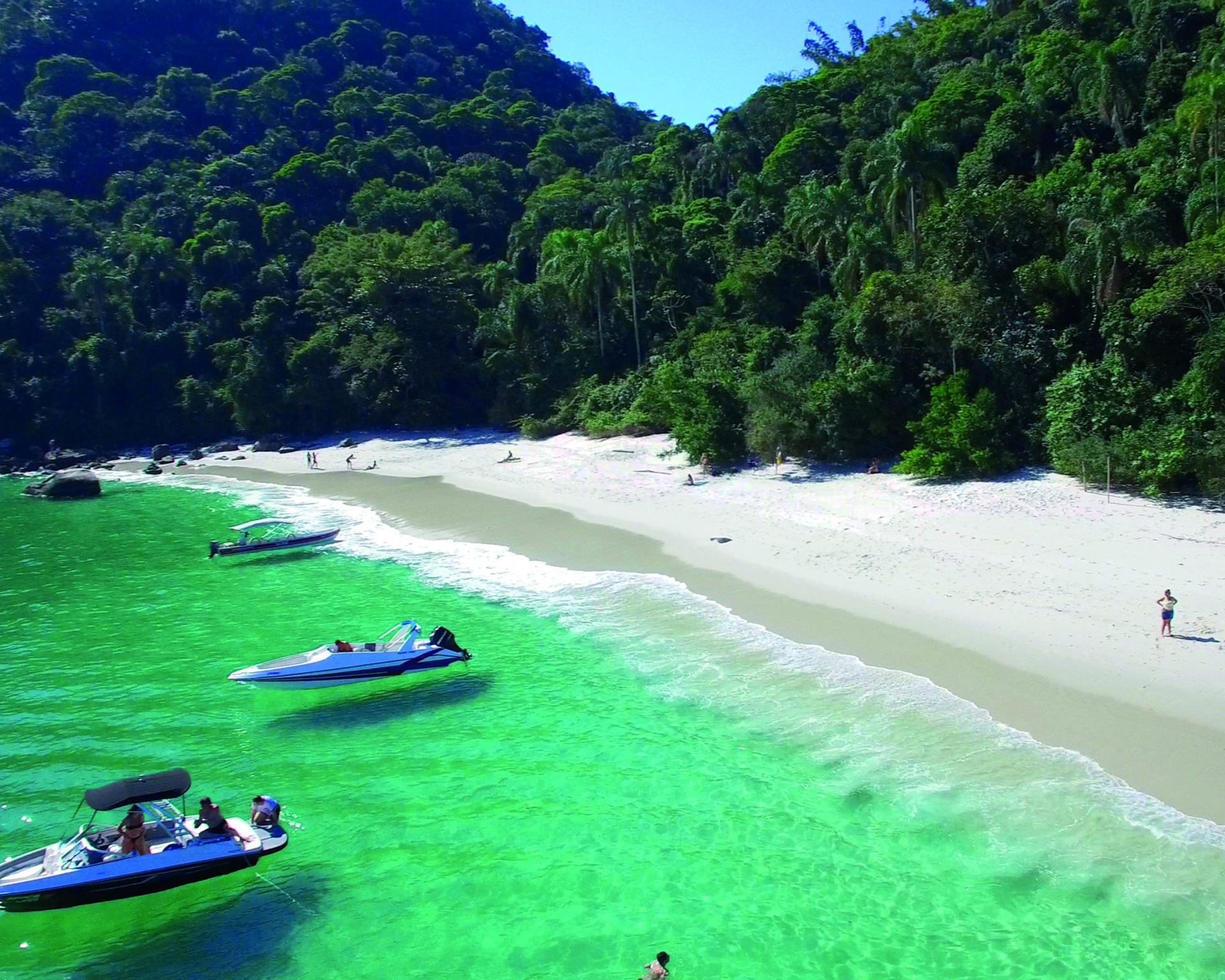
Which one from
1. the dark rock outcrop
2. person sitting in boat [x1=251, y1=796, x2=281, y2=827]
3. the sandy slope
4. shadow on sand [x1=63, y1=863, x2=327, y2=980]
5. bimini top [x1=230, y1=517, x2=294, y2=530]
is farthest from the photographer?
the dark rock outcrop

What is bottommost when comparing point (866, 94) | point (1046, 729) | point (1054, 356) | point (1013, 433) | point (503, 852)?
point (503, 852)

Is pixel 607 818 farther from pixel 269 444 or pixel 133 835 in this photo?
pixel 269 444

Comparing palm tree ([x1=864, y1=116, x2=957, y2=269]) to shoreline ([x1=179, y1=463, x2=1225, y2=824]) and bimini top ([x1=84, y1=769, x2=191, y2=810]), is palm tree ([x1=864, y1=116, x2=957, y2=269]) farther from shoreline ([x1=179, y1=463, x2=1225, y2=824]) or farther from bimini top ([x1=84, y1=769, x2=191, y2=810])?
bimini top ([x1=84, y1=769, x2=191, y2=810])

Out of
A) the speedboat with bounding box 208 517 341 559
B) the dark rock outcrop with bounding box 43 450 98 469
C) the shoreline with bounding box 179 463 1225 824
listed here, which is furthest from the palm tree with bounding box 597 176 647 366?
the dark rock outcrop with bounding box 43 450 98 469

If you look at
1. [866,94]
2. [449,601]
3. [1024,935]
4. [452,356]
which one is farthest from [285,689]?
[866,94]

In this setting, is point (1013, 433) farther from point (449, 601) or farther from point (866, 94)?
point (866, 94)

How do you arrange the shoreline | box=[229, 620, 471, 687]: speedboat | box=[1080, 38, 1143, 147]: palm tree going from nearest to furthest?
the shoreline → box=[229, 620, 471, 687]: speedboat → box=[1080, 38, 1143, 147]: palm tree

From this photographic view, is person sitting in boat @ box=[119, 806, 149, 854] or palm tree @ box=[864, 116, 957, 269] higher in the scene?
palm tree @ box=[864, 116, 957, 269]
